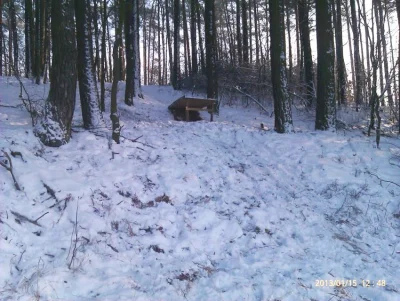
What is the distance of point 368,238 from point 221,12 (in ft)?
75.2

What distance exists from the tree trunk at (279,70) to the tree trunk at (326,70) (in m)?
1.02

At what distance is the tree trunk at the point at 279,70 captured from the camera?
34.0 ft

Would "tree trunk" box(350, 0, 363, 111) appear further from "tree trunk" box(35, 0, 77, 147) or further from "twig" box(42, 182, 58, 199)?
"twig" box(42, 182, 58, 199)

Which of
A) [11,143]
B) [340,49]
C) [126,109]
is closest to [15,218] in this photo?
[11,143]

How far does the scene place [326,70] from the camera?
10.3 m

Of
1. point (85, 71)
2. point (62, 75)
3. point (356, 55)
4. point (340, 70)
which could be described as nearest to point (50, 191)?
point (62, 75)

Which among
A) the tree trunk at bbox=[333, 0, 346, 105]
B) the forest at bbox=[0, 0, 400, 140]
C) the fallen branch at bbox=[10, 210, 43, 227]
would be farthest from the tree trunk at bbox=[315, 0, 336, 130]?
the fallen branch at bbox=[10, 210, 43, 227]

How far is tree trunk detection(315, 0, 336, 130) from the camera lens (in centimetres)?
1030

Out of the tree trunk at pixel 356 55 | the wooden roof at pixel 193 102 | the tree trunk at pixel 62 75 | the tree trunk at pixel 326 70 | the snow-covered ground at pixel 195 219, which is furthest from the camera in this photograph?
the tree trunk at pixel 356 55

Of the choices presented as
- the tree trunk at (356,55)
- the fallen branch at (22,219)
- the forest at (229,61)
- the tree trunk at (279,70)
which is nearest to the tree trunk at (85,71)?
the forest at (229,61)

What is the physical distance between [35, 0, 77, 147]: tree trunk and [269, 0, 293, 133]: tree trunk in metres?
5.74

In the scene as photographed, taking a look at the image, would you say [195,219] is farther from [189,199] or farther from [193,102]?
[193,102]

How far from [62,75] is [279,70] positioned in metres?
6.13

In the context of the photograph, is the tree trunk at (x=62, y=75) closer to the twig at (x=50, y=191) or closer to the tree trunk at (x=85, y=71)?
the tree trunk at (x=85, y=71)
